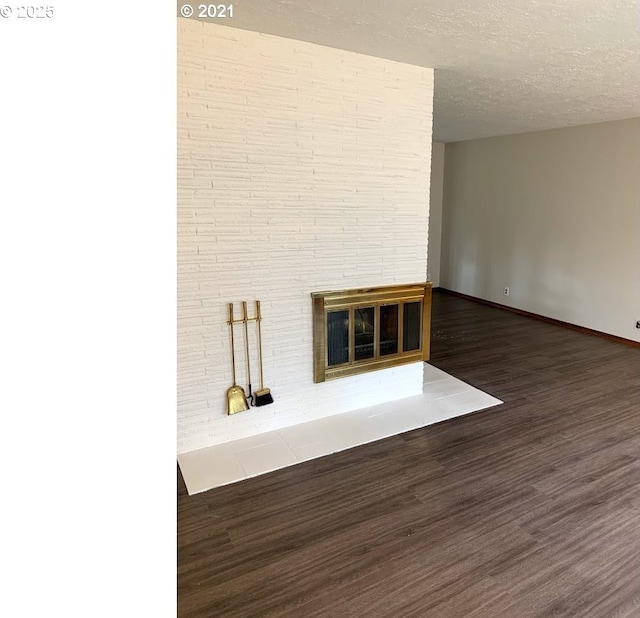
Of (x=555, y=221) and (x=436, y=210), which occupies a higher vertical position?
(x=436, y=210)

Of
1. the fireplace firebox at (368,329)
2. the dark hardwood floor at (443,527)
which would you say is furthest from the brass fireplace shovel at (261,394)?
the dark hardwood floor at (443,527)

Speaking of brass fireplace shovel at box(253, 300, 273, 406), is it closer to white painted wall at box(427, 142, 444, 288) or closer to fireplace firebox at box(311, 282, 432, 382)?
fireplace firebox at box(311, 282, 432, 382)

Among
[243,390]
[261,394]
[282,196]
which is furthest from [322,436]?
[282,196]

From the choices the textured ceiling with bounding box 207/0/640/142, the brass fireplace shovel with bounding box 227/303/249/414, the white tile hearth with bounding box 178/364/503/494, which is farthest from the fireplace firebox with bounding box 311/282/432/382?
the textured ceiling with bounding box 207/0/640/142

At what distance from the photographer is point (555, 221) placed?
18.5ft

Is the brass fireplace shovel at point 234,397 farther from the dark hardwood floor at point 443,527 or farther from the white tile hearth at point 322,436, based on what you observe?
the dark hardwood floor at point 443,527

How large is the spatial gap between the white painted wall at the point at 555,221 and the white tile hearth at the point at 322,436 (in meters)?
2.63

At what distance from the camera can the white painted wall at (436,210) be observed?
7294 mm

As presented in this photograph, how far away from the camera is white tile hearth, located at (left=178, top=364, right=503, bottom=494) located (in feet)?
8.72

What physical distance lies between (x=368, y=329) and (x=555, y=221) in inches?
146

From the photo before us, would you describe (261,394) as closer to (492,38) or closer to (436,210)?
(492,38)

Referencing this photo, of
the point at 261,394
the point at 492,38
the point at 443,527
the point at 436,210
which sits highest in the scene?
the point at 492,38
